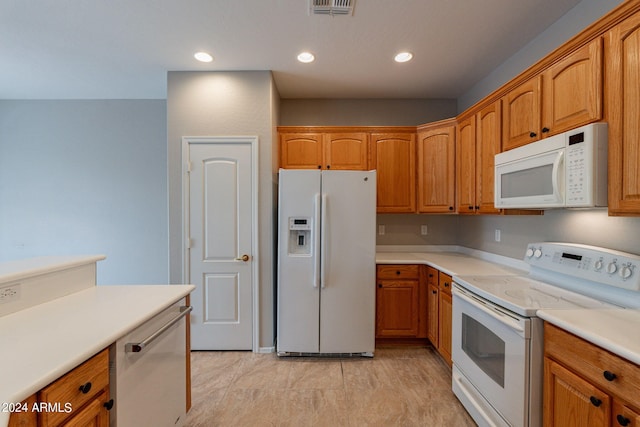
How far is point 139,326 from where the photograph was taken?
121 centimetres

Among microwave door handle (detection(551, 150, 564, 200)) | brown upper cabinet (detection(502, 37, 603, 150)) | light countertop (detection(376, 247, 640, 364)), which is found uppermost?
brown upper cabinet (detection(502, 37, 603, 150))

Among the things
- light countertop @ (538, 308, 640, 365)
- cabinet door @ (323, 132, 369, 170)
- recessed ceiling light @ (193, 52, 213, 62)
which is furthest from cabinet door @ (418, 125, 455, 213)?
recessed ceiling light @ (193, 52, 213, 62)

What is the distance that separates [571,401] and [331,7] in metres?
2.47

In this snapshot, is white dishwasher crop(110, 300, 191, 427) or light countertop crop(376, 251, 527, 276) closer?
white dishwasher crop(110, 300, 191, 427)

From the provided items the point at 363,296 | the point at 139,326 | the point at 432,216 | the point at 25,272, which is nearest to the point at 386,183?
the point at 432,216

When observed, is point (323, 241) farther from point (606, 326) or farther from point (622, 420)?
point (622, 420)

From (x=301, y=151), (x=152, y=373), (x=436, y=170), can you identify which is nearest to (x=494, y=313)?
(x=436, y=170)

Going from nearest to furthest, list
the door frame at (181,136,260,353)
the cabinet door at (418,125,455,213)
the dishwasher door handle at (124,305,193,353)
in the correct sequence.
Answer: the dishwasher door handle at (124,305,193,353)
the door frame at (181,136,260,353)
the cabinet door at (418,125,455,213)

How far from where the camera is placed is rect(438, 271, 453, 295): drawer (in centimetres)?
227

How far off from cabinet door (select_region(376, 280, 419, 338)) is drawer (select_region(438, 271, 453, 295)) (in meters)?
0.35

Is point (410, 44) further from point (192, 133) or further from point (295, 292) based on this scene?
point (295, 292)

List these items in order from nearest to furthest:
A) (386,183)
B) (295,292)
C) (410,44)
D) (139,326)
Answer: (139,326) → (410,44) → (295,292) → (386,183)

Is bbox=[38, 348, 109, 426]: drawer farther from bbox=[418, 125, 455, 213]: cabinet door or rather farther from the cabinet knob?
bbox=[418, 125, 455, 213]: cabinet door

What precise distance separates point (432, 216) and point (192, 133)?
2838mm
